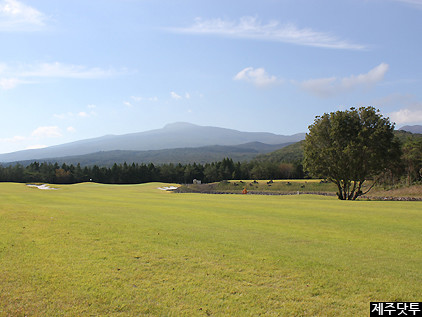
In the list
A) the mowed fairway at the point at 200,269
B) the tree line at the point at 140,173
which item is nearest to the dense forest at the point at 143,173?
the tree line at the point at 140,173

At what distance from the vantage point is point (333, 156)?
38688 millimetres

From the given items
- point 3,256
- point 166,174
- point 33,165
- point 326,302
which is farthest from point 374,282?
point 33,165

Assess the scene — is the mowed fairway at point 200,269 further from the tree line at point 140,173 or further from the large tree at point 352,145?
the tree line at point 140,173

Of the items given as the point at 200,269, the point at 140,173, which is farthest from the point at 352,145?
the point at 140,173

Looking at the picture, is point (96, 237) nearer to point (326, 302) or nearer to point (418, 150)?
point (326, 302)

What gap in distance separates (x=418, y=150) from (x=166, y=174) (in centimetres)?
8288

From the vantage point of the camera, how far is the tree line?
107 metres

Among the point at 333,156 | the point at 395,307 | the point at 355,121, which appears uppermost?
the point at 355,121

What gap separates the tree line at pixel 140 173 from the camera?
Result: 107 meters

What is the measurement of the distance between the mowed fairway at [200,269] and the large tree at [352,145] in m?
25.8

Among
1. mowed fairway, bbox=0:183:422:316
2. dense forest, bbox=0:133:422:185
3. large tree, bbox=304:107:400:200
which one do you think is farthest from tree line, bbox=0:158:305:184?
mowed fairway, bbox=0:183:422:316

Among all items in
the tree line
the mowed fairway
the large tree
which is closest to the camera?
the mowed fairway

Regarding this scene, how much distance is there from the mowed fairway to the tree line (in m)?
99.4

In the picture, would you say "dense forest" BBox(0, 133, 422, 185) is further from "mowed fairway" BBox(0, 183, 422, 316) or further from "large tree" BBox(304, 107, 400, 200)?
"mowed fairway" BBox(0, 183, 422, 316)
